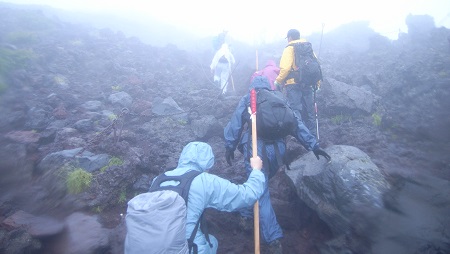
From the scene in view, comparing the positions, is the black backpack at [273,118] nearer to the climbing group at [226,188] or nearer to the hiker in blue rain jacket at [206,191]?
the climbing group at [226,188]

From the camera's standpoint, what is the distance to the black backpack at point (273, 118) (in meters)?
4.66

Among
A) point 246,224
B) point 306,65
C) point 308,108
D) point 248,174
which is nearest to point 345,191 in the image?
point 248,174

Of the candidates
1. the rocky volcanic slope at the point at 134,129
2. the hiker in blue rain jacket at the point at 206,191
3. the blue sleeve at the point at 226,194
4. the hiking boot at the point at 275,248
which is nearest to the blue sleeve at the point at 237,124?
the hiker in blue rain jacket at the point at 206,191

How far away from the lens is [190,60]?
795 inches

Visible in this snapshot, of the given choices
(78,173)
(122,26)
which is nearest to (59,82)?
(78,173)

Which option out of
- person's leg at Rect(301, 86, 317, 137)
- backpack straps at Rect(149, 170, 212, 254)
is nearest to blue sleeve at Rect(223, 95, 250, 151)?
backpack straps at Rect(149, 170, 212, 254)

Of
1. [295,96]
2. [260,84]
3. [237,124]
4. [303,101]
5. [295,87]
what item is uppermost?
[260,84]

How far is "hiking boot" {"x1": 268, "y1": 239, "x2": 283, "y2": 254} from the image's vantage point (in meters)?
4.66

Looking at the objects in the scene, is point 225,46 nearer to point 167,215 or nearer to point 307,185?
point 307,185

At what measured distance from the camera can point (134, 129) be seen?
9.93 meters

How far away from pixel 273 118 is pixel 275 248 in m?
2.40

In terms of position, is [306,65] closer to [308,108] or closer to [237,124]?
[308,108]

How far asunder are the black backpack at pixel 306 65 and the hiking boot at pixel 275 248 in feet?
15.7

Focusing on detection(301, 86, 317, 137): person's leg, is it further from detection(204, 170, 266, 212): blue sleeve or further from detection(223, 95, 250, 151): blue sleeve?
detection(204, 170, 266, 212): blue sleeve
